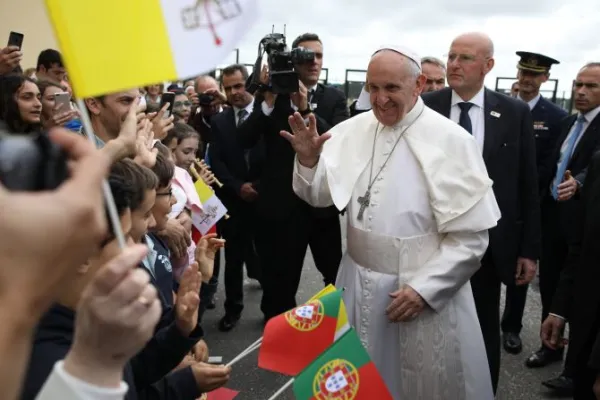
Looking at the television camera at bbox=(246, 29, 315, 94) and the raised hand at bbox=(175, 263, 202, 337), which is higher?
the television camera at bbox=(246, 29, 315, 94)

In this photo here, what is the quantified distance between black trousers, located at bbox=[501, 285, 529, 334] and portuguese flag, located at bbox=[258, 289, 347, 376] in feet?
8.28

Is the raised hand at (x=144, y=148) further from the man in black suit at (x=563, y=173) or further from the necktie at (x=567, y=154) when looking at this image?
the necktie at (x=567, y=154)

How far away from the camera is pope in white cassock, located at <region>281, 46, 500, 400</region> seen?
245 centimetres

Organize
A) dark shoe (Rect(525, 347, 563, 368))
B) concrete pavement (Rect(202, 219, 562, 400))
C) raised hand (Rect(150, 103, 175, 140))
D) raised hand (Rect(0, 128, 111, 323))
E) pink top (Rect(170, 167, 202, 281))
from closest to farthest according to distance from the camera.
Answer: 1. raised hand (Rect(0, 128, 111, 323))
2. pink top (Rect(170, 167, 202, 281))
3. raised hand (Rect(150, 103, 175, 140))
4. concrete pavement (Rect(202, 219, 562, 400))
5. dark shoe (Rect(525, 347, 563, 368))

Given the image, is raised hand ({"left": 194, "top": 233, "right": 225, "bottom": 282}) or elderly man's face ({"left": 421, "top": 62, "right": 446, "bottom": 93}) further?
elderly man's face ({"left": 421, "top": 62, "right": 446, "bottom": 93})

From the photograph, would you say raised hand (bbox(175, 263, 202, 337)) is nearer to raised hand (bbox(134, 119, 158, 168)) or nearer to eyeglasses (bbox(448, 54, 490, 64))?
raised hand (bbox(134, 119, 158, 168))

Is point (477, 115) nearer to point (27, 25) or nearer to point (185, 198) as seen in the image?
point (185, 198)

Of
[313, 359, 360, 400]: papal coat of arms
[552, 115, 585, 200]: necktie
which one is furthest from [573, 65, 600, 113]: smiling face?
[313, 359, 360, 400]: papal coat of arms

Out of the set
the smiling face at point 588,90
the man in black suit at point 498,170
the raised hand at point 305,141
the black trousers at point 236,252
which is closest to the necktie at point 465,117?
the man in black suit at point 498,170

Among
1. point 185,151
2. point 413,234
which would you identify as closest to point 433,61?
point 185,151

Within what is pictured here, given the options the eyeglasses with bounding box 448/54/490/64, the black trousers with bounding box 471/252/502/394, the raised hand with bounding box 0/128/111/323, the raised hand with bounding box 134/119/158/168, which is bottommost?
the black trousers with bounding box 471/252/502/394

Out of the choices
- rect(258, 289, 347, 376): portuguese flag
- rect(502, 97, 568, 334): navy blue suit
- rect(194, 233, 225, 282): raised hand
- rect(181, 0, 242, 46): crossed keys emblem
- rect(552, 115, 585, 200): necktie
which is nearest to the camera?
rect(181, 0, 242, 46): crossed keys emblem

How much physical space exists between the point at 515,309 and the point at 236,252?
2.23 meters

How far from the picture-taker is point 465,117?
3309 millimetres
